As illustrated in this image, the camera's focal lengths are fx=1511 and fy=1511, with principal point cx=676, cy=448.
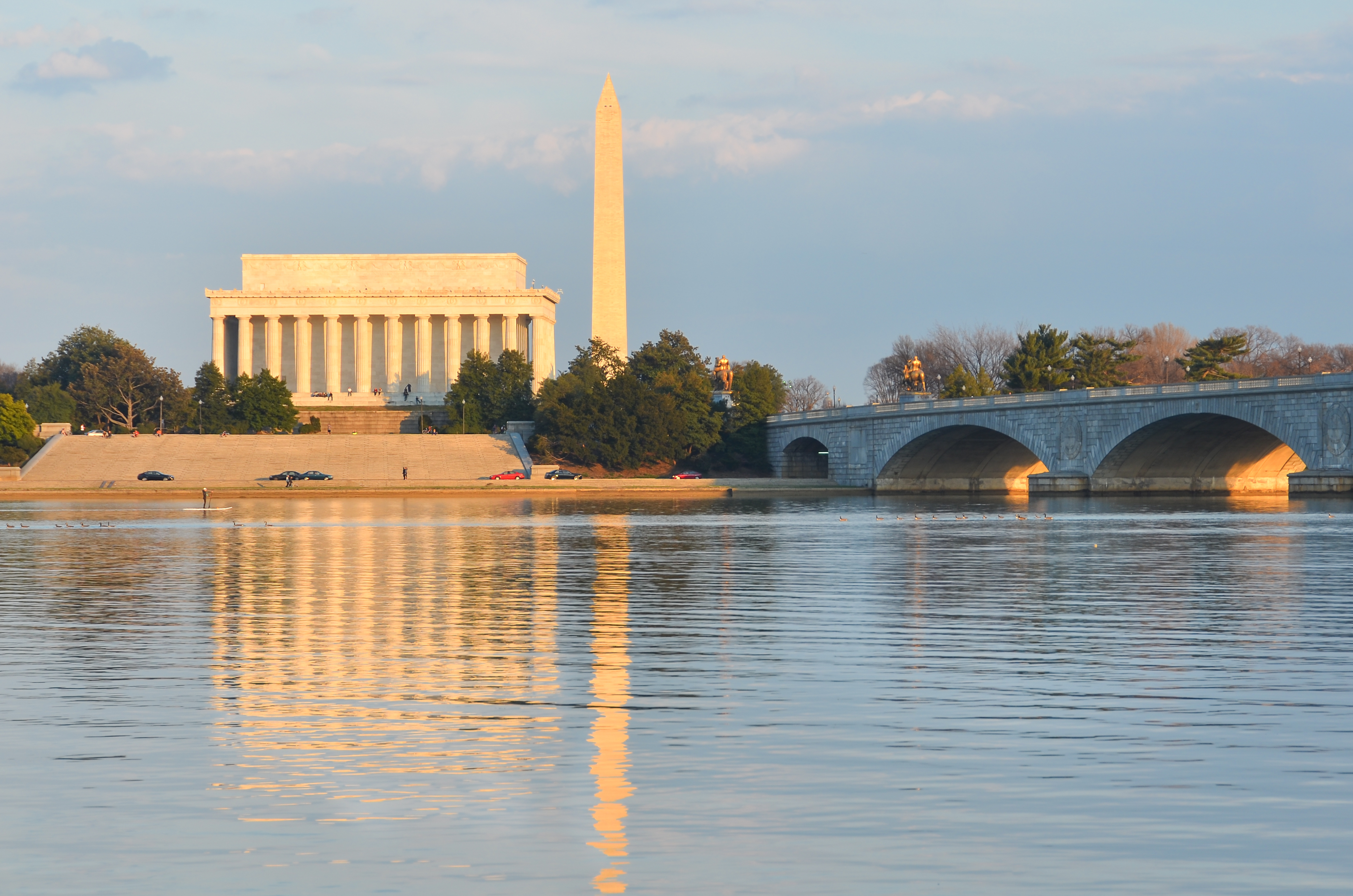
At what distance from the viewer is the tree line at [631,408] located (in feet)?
383

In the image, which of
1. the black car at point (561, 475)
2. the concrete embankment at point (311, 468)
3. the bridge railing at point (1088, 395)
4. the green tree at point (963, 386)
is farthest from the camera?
the green tree at point (963, 386)

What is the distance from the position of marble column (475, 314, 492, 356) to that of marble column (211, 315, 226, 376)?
91.3ft

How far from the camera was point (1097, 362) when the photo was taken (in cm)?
12394

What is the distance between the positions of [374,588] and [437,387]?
140 m

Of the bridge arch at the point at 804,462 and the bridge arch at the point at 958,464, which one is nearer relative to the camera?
the bridge arch at the point at 958,464

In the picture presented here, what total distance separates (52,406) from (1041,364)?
283 feet

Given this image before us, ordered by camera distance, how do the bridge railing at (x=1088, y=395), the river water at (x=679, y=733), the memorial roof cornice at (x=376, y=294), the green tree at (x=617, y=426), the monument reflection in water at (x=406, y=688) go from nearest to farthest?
the river water at (x=679, y=733) < the monument reflection in water at (x=406, y=688) < the bridge railing at (x=1088, y=395) < the green tree at (x=617, y=426) < the memorial roof cornice at (x=376, y=294)

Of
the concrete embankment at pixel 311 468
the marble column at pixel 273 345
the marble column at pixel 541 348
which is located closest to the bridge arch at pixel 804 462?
the concrete embankment at pixel 311 468

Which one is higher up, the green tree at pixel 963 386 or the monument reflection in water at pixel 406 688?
the green tree at pixel 963 386

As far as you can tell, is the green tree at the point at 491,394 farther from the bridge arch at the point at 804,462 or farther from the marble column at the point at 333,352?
the marble column at the point at 333,352

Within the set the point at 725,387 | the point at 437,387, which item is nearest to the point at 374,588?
the point at 725,387

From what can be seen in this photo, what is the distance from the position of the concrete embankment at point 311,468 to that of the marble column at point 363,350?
4005 centimetres

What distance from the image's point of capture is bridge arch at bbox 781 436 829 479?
394 feet

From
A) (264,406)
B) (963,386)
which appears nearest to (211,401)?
(264,406)
